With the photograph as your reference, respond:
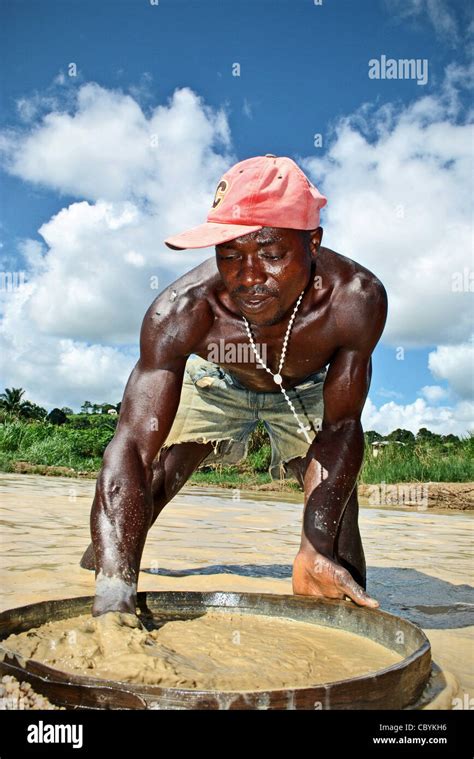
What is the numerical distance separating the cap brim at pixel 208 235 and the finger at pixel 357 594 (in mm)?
1050

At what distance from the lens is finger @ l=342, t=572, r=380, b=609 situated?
2043 millimetres

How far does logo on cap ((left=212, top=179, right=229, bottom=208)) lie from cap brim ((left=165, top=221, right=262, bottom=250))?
9 centimetres

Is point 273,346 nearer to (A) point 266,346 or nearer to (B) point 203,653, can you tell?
(A) point 266,346

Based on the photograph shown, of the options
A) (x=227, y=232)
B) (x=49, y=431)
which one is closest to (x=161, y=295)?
(x=227, y=232)

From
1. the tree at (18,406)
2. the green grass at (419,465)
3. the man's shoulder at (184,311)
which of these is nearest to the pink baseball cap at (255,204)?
the man's shoulder at (184,311)

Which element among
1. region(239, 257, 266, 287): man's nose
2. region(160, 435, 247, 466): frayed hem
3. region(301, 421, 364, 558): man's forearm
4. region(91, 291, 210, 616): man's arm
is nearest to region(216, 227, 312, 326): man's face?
region(239, 257, 266, 287): man's nose

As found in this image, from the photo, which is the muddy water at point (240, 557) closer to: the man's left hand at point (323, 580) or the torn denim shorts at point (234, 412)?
the man's left hand at point (323, 580)

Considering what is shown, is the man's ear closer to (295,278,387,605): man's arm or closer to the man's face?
the man's face

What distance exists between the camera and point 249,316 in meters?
2.28

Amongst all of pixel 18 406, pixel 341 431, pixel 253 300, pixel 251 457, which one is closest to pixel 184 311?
pixel 253 300

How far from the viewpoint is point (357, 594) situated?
6.85 ft

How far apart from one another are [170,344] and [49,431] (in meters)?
12.1

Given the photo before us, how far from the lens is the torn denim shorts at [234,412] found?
2.95 metres
